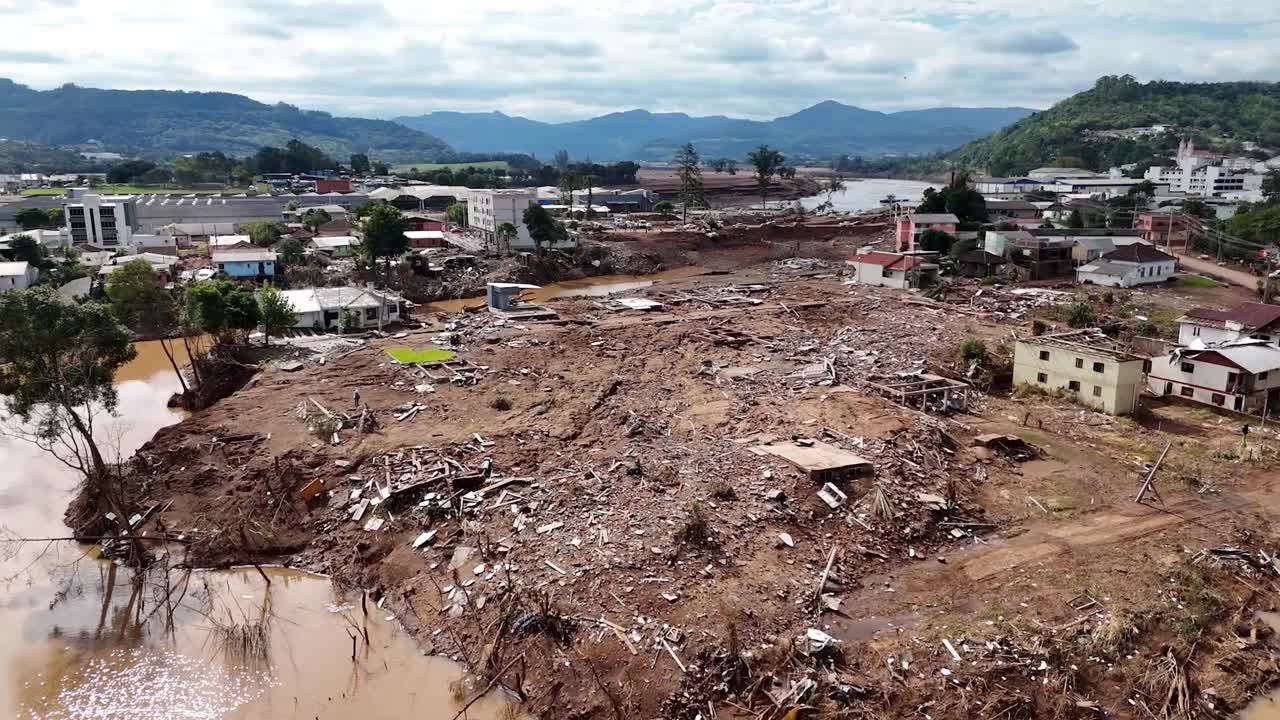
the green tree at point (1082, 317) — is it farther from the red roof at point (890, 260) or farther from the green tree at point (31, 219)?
the green tree at point (31, 219)

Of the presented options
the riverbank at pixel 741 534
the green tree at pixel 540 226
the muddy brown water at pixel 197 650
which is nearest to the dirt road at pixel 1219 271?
the riverbank at pixel 741 534

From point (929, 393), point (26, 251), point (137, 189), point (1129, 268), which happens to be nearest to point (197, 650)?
point (929, 393)

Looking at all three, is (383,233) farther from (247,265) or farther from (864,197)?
(864,197)

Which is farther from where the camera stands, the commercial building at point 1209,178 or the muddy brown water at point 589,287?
the commercial building at point 1209,178

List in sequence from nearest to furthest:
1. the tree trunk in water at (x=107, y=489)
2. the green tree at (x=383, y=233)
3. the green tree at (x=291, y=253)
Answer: the tree trunk in water at (x=107, y=489), the green tree at (x=383, y=233), the green tree at (x=291, y=253)

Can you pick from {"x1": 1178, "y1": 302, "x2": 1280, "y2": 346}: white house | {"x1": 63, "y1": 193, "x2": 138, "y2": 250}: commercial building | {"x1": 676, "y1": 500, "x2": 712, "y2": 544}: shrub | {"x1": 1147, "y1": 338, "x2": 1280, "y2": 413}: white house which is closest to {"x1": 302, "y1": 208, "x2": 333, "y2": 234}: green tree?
{"x1": 63, "y1": 193, "x2": 138, "y2": 250}: commercial building

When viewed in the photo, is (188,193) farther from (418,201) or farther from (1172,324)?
(1172,324)

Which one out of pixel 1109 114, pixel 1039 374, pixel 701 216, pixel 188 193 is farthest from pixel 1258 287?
pixel 1109 114

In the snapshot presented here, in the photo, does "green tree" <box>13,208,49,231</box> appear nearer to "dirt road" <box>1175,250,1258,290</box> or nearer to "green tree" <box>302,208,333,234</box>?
"green tree" <box>302,208,333,234</box>
